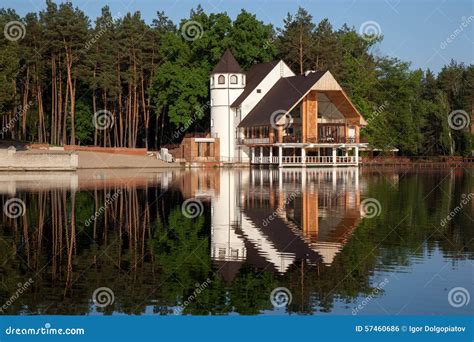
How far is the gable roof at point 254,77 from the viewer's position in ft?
247

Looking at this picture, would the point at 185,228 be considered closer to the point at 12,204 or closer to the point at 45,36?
the point at 12,204

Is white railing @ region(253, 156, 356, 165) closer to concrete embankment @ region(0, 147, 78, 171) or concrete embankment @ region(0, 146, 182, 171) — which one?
concrete embankment @ region(0, 146, 182, 171)

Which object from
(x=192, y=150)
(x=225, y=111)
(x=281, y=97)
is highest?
(x=281, y=97)

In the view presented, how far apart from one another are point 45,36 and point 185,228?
192ft

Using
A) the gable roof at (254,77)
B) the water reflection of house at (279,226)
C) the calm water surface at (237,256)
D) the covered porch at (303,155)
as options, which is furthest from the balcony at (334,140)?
the calm water surface at (237,256)

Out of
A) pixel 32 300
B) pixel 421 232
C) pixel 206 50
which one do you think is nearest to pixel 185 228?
pixel 421 232

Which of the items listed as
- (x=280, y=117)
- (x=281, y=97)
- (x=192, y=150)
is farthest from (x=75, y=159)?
(x=281, y=97)

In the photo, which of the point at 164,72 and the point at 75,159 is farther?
the point at 164,72

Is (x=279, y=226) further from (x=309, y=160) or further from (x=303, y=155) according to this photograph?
(x=309, y=160)

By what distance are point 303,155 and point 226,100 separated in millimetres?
10757

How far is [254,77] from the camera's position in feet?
254

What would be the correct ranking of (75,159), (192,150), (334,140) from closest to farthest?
(75,159)
(334,140)
(192,150)

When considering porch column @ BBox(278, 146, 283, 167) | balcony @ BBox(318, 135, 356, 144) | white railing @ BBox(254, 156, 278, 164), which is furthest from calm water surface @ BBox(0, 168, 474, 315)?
white railing @ BBox(254, 156, 278, 164)

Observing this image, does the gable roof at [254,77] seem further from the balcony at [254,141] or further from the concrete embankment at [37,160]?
the concrete embankment at [37,160]
